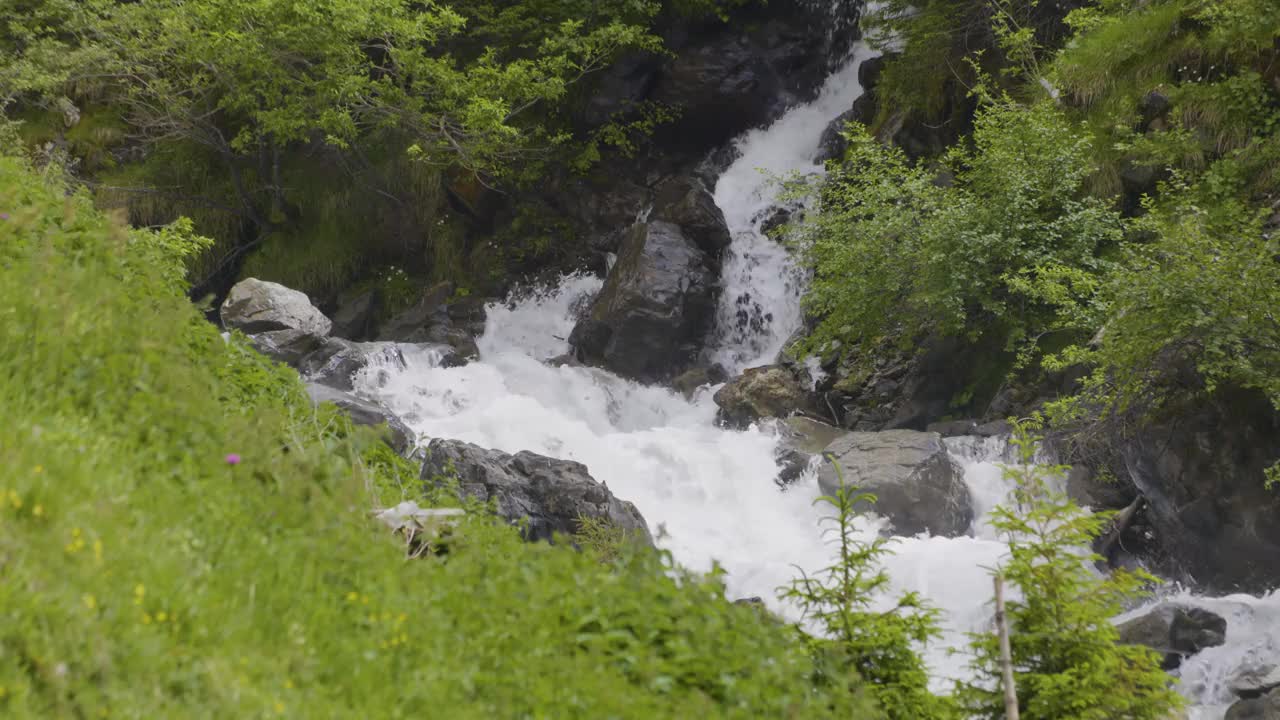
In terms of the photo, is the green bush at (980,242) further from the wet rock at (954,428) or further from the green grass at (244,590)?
the green grass at (244,590)

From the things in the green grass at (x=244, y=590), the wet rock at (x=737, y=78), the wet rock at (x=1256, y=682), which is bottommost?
the green grass at (x=244, y=590)

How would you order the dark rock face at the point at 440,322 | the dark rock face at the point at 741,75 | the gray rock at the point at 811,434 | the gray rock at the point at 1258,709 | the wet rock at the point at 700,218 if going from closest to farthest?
1. the gray rock at the point at 1258,709
2. the gray rock at the point at 811,434
3. the wet rock at the point at 700,218
4. the dark rock face at the point at 440,322
5. the dark rock face at the point at 741,75

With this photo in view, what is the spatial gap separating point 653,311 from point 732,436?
3.71 meters

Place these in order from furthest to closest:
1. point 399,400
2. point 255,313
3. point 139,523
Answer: point 255,313, point 399,400, point 139,523

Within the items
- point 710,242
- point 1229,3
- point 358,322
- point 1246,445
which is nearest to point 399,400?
point 358,322

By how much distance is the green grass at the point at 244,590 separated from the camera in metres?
2.45

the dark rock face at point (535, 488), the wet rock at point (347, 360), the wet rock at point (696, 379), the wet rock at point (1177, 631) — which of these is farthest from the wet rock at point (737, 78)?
the wet rock at point (1177, 631)

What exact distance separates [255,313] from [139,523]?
13759 millimetres

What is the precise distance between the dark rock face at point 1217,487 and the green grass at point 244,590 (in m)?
6.45

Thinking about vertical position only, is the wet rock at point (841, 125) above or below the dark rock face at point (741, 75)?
below

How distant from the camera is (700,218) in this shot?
17.3 metres

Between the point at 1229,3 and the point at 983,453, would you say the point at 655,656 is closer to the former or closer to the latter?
the point at 983,453

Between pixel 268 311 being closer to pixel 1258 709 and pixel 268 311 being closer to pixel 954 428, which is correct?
pixel 954 428

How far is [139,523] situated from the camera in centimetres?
290
